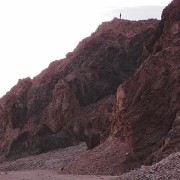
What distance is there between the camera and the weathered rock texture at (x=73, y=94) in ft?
131

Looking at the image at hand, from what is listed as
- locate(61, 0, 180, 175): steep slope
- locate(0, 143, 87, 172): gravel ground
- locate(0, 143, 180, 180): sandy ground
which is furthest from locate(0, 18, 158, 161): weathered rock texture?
locate(61, 0, 180, 175): steep slope

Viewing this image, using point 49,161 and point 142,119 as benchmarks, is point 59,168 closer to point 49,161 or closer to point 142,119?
point 49,161

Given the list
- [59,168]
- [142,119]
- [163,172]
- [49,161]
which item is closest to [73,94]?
[49,161]

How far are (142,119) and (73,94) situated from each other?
2146cm

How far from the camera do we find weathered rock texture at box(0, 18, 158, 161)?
131ft

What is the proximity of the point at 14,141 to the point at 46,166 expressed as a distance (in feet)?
39.2

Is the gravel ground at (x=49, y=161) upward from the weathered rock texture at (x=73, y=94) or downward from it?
downward

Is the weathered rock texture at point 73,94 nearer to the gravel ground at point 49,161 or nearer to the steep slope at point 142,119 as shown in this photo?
the gravel ground at point 49,161

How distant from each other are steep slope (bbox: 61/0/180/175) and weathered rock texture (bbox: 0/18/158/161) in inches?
605

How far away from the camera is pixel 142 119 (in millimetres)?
21375

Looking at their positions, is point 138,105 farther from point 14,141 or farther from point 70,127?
point 14,141

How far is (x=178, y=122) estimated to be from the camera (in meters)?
18.7

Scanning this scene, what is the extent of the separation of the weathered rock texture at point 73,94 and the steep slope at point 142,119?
1536 cm

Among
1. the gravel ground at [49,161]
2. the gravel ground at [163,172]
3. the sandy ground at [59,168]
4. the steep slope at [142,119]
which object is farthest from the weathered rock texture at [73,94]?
the gravel ground at [163,172]
